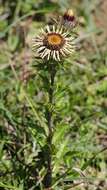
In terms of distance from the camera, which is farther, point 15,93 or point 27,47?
point 27,47

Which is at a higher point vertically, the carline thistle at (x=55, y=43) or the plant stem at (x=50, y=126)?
the carline thistle at (x=55, y=43)

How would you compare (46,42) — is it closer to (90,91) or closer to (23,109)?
(23,109)

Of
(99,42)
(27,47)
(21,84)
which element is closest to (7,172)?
(21,84)

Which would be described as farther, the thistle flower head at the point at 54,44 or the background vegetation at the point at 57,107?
the background vegetation at the point at 57,107

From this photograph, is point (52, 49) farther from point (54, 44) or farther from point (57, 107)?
point (57, 107)

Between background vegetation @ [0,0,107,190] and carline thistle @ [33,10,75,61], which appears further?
background vegetation @ [0,0,107,190]
